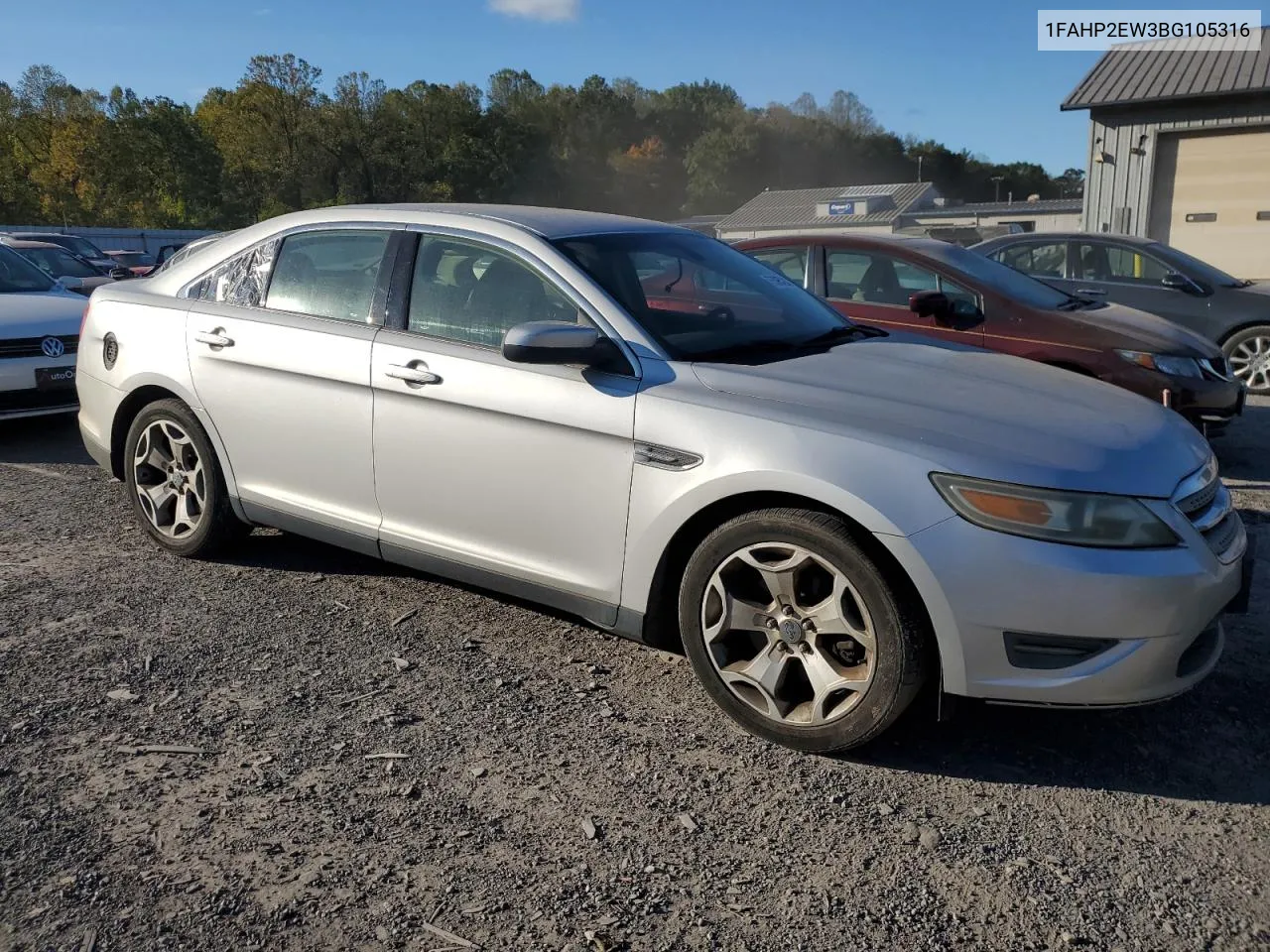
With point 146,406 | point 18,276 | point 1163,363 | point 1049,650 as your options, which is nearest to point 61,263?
point 18,276

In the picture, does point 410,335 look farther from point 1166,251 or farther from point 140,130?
point 140,130

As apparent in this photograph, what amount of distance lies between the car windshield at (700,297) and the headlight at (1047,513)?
3.49ft

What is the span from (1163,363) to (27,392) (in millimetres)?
7515

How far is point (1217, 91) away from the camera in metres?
15.0

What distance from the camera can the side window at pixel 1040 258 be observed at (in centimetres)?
985

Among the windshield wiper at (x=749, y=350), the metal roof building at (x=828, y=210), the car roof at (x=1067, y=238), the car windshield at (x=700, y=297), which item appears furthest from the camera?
the metal roof building at (x=828, y=210)

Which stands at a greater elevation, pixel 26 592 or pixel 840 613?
pixel 840 613

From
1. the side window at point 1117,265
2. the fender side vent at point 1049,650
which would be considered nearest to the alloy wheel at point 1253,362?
the side window at point 1117,265

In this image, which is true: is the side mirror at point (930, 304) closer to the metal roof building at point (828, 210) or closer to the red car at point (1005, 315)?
the red car at point (1005, 315)

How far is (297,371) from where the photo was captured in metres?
4.30

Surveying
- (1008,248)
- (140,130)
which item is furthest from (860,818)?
(140,130)

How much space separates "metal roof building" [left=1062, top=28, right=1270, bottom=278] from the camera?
15.2 metres

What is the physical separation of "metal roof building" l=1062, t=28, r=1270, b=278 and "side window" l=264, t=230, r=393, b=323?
14664 mm

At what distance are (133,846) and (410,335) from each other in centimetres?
202
